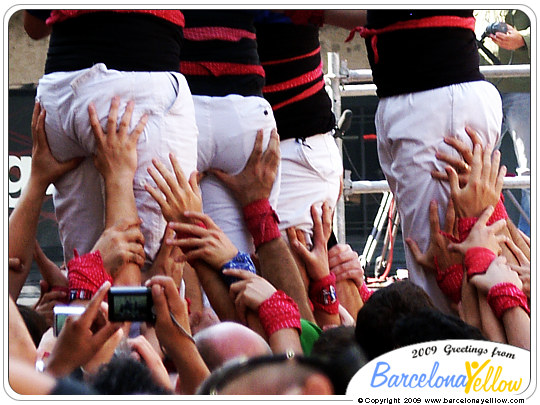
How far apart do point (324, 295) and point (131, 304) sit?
66 cm

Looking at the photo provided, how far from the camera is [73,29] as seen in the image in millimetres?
1716

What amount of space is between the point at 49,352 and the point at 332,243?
0.97 metres

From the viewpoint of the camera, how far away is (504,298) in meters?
1.82

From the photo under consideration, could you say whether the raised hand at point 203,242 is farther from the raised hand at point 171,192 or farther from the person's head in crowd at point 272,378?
the person's head in crowd at point 272,378

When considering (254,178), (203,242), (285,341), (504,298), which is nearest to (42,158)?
(203,242)

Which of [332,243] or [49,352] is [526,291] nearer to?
[332,243]

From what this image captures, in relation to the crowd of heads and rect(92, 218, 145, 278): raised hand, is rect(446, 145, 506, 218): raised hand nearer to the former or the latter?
the crowd of heads

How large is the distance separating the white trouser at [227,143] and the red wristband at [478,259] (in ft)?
1.46

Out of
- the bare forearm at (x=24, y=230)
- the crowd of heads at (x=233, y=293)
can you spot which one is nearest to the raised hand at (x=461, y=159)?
the crowd of heads at (x=233, y=293)

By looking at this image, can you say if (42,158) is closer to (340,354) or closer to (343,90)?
(340,354)

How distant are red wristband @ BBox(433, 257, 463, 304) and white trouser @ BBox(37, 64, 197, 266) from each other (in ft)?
1.85

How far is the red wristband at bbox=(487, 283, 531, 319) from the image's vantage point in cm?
180

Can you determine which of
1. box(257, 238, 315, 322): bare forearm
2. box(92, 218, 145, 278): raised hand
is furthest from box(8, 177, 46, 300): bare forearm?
box(257, 238, 315, 322): bare forearm

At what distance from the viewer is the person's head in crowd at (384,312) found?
1588 millimetres
